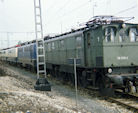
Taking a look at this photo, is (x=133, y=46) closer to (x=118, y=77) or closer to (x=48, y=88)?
(x=118, y=77)

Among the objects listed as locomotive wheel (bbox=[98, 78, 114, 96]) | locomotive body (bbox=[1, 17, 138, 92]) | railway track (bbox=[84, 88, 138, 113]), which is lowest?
railway track (bbox=[84, 88, 138, 113])

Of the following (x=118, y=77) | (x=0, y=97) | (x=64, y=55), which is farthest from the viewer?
(x=64, y=55)

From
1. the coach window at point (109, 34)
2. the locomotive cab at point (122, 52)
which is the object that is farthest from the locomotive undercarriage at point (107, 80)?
the coach window at point (109, 34)

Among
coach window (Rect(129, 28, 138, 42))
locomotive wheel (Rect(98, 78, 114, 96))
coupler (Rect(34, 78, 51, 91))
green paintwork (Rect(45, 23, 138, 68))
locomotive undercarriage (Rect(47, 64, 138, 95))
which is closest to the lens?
locomotive undercarriage (Rect(47, 64, 138, 95))

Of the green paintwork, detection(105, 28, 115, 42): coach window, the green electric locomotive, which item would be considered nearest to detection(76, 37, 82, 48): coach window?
the green electric locomotive

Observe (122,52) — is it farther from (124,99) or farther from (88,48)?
(124,99)

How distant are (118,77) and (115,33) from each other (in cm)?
244

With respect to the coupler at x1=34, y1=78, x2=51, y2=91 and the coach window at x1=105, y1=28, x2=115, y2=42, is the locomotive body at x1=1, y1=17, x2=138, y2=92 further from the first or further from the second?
the coupler at x1=34, y1=78, x2=51, y2=91

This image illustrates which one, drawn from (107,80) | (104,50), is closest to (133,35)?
(104,50)

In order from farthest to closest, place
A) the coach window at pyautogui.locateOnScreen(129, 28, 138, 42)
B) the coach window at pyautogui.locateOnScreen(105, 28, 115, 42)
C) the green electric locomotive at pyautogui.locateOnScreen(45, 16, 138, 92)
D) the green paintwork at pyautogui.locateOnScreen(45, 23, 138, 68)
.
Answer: the coach window at pyautogui.locateOnScreen(129, 28, 138, 42)
the coach window at pyautogui.locateOnScreen(105, 28, 115, 42)
the green paintwork at pyautogui.locateOnScreen(45, 23, 138, 68)
the green electric locomotive at pyautogui.locateOnScreen(45, 16, 138, 92)

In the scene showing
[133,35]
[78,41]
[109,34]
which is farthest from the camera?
[78,41]

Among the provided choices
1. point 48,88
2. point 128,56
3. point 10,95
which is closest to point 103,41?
point 128,56

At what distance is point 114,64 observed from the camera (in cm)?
1121

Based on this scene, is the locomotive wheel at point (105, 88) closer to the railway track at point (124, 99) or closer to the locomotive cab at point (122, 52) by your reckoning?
the railway track at point (124, 99)
